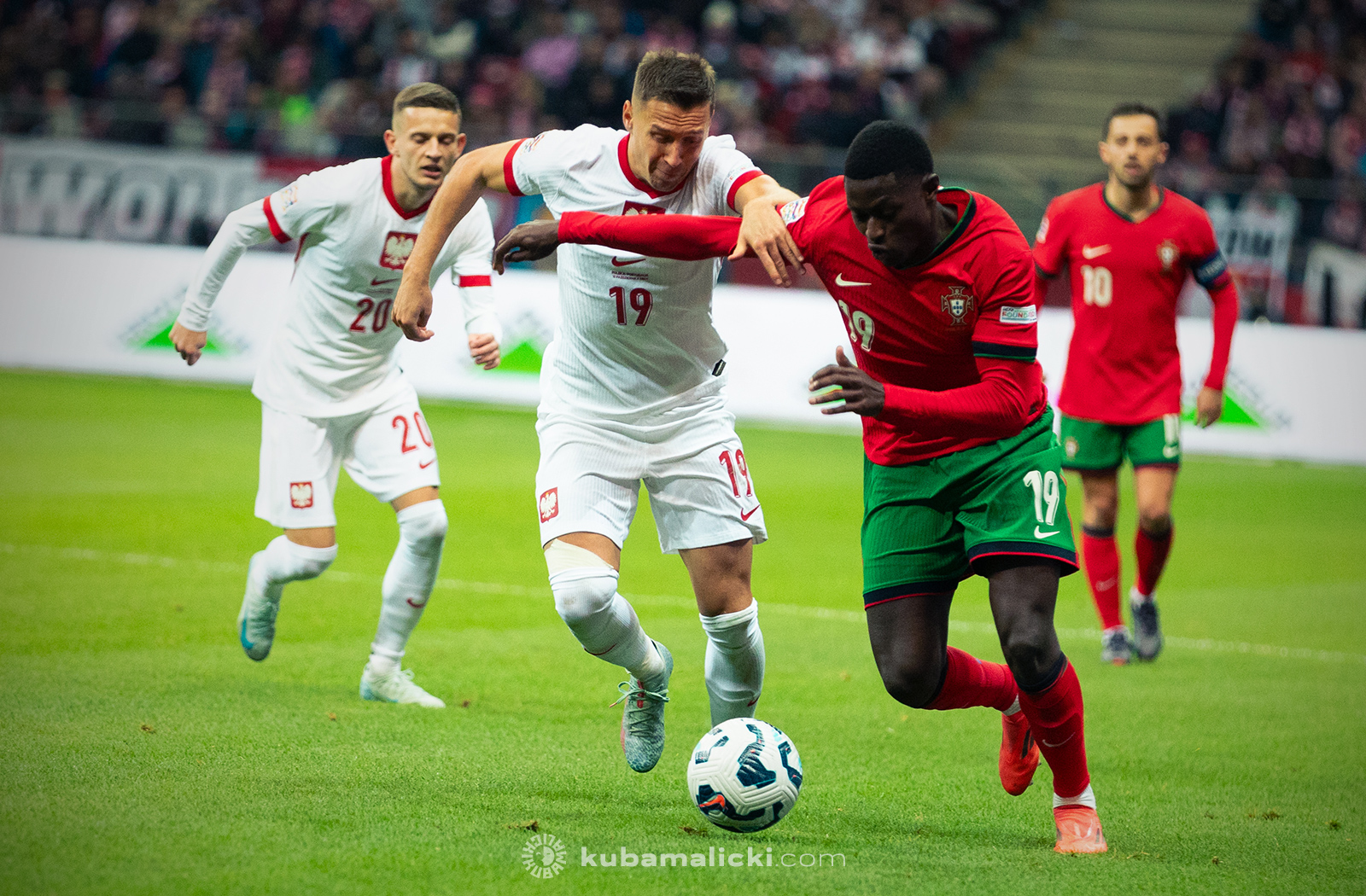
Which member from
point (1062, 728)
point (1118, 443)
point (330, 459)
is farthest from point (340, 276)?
point (1118, 443)

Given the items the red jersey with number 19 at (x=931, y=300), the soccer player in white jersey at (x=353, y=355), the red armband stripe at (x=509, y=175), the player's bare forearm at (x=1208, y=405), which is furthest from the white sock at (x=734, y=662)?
the player's bare forearm at (x=1208, y=405)

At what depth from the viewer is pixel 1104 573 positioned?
7.75m

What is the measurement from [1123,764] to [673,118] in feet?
9.95

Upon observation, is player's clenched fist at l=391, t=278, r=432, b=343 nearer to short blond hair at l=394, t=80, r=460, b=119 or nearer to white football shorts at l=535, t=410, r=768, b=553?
white football shorts at l=535, t=410, r=768, b=553

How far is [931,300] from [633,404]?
1200mm

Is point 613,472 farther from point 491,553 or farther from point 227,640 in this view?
point 491,553

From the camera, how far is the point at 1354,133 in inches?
786

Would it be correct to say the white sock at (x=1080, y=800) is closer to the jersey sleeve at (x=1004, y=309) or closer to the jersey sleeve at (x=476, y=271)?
the jersey sleeve at (x=1004, y=309)

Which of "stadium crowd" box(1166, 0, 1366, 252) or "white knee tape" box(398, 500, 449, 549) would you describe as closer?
"white knee tape" box(398, 500, 449, 549)

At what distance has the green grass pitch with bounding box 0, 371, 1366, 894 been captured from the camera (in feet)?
Result: 13.8

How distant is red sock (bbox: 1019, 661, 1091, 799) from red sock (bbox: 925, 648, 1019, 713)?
0.28 meters

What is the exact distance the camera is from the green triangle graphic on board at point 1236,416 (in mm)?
15383

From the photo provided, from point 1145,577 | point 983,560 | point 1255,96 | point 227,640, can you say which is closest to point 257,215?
point 227,640

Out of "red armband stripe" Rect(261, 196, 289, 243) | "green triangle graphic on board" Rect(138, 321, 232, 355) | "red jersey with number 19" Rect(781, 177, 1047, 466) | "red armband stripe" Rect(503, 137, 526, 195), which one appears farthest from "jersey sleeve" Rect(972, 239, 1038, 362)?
"green triangle graphic on board" Rect(138, 321, 232, 355)
